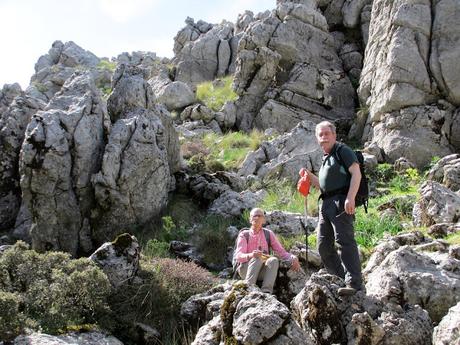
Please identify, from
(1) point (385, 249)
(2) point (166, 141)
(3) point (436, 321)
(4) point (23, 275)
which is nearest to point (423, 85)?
(2) point (166, 141)

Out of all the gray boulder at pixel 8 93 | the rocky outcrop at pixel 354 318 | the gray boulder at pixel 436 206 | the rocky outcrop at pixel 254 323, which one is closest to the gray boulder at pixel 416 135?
the gray boulder at pixel 436 206

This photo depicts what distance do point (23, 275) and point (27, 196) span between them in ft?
18.9

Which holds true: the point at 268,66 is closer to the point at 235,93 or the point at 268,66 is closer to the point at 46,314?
the point at 235,93

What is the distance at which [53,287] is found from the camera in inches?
282

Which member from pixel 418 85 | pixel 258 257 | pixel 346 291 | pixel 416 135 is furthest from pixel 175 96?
pixel 346 291

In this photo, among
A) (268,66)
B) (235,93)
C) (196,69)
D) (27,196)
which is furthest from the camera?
(196,69)

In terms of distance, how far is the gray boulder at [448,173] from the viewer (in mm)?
13309

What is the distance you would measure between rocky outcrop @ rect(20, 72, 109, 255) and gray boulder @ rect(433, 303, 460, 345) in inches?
388

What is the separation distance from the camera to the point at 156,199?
557 inches

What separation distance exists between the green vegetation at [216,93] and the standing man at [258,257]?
1905cm

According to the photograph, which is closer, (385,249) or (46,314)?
(46,314)

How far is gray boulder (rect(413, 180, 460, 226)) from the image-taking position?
10.5m

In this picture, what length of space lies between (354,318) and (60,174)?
9.73 meters

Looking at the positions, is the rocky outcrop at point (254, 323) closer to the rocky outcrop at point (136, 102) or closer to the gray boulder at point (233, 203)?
the gray boulder at point (233, 203)
